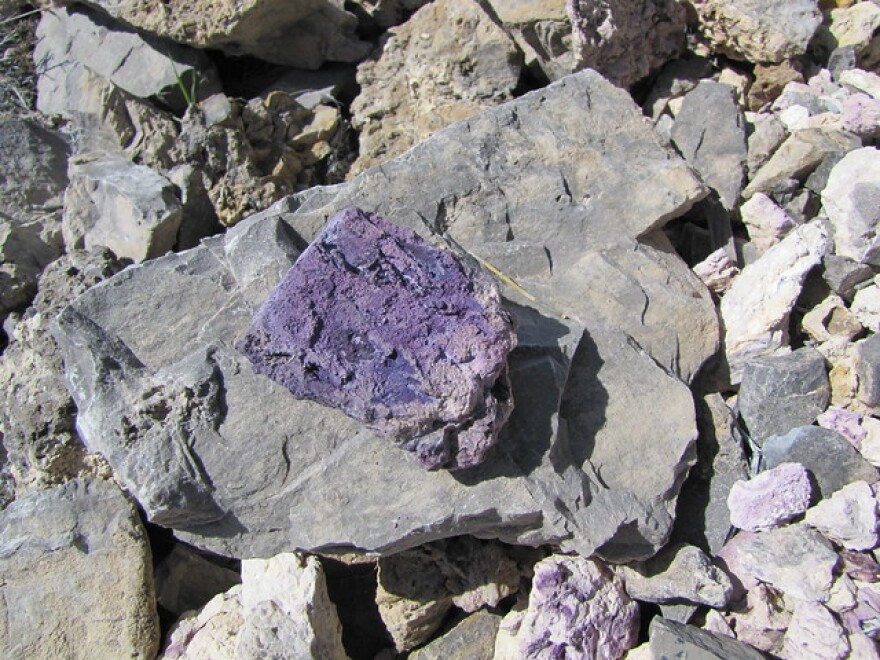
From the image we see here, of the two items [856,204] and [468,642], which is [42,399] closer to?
[468,642]

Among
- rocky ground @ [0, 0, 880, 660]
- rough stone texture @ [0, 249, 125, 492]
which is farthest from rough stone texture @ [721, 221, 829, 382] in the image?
rough stone texture @ [0, 249, 125, 492]

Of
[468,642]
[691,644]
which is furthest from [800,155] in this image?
[468,642]

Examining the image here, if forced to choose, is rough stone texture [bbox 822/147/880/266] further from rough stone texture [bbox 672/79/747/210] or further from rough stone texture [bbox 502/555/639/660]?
rough stone texture [bbox 502/555/639/660]

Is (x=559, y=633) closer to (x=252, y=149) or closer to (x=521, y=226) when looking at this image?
(x=521, y=226)

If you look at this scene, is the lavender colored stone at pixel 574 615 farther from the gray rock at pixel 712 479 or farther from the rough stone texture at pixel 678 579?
the gray rock at pixel 712 479

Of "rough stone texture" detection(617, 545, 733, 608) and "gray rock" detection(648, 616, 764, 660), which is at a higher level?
"rough stone texture" detection(617, 545, 733, 608)

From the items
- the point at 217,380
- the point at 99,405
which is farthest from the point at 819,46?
the point at 99,405
